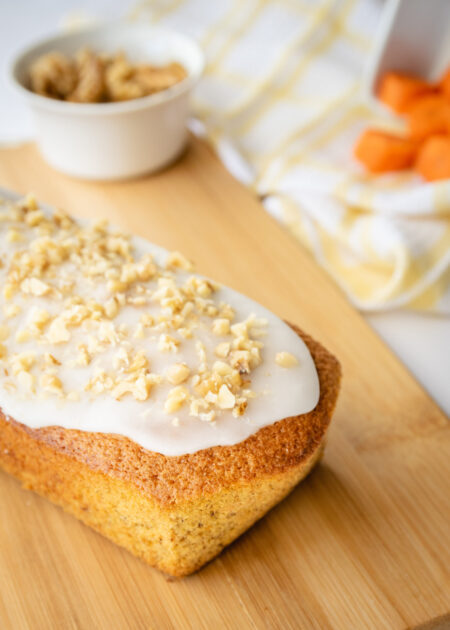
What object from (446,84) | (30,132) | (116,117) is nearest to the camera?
(116,117)

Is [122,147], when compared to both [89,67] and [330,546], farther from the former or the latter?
[330,546]

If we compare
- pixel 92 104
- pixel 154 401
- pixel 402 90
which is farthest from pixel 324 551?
pixel 402 90

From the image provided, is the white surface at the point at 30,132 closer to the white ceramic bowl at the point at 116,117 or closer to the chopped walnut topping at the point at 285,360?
the white ceramic bowl at the point at 116,117

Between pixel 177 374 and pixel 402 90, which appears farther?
pixel 402 90

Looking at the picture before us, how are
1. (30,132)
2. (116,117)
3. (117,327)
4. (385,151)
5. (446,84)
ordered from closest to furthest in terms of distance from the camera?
(117,327), (116,117), (385,151), (446,84), (30,132)

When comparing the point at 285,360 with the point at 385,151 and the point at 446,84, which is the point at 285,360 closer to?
the point at 385,151

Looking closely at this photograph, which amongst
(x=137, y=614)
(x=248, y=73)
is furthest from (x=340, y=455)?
(x=248, y=73)
